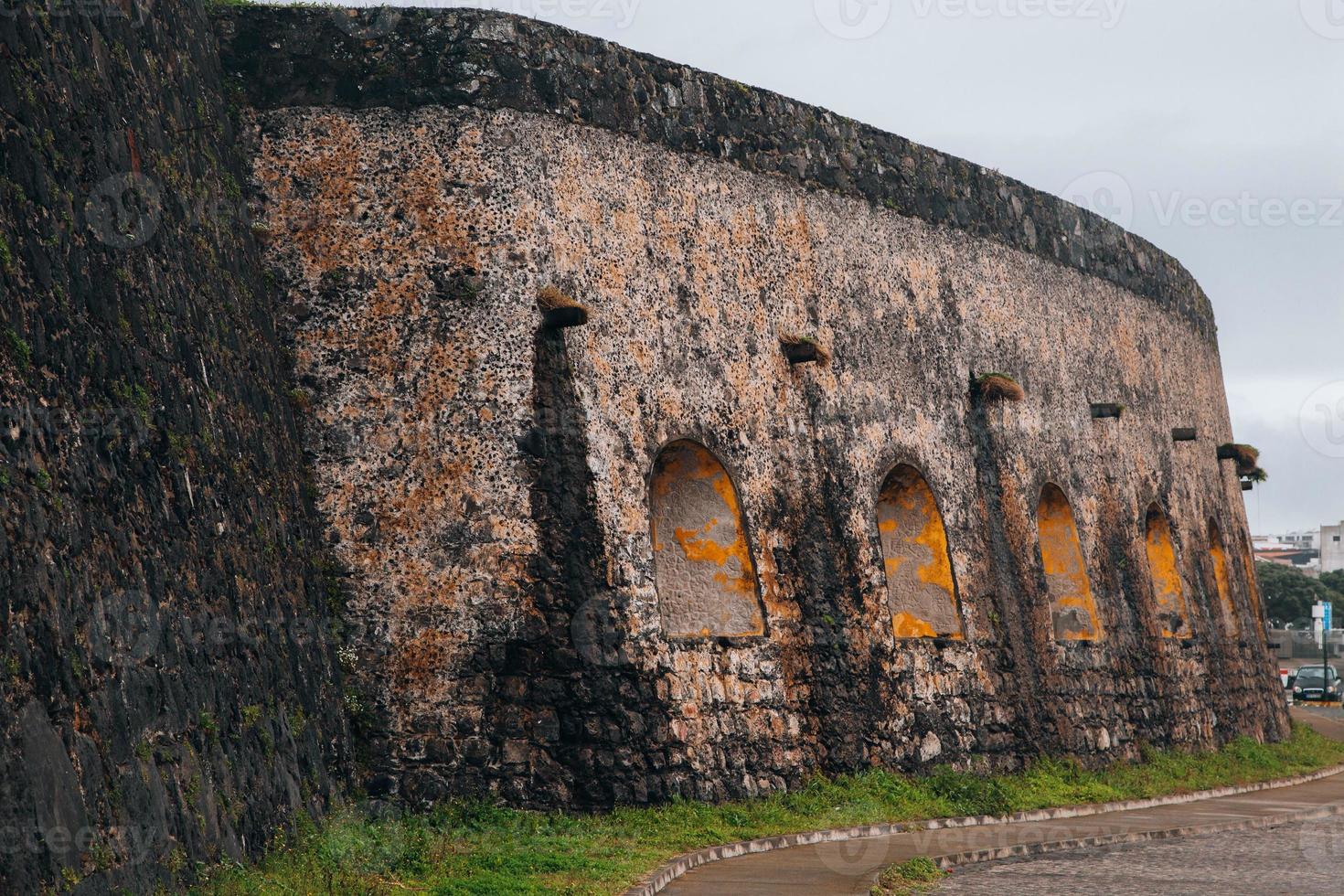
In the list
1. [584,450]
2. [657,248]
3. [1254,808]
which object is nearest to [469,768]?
[584,450]

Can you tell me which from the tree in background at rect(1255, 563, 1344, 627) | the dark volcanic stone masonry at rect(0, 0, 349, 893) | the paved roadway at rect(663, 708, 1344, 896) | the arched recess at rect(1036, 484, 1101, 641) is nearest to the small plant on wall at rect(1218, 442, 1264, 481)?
the arched recess at rect(1036, 484, 1101, 641)

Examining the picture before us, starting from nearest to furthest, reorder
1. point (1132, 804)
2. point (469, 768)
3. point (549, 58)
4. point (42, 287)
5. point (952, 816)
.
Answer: point (42, 287) → point (469, 768) → point (549, 58) → point (952, 816) → point (1132, 804)

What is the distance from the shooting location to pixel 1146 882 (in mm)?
9672

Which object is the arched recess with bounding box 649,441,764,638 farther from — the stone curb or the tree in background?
the tree in background

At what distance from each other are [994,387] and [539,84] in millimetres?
6049

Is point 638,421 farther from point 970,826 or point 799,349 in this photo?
point 970,826

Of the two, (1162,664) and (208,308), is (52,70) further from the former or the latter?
(1162,664)

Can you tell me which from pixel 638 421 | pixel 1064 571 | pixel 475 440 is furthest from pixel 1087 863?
pixel 1064 571

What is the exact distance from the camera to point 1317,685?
38.9m

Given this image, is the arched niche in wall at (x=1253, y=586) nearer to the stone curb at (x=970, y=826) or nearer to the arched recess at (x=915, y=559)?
the stone curb at (x=970, y=826)

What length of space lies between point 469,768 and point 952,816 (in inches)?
161

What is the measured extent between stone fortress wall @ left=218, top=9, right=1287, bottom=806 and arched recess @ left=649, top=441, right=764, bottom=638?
3 cm

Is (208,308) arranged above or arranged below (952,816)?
above

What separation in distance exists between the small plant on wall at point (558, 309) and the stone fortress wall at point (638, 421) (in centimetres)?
4
